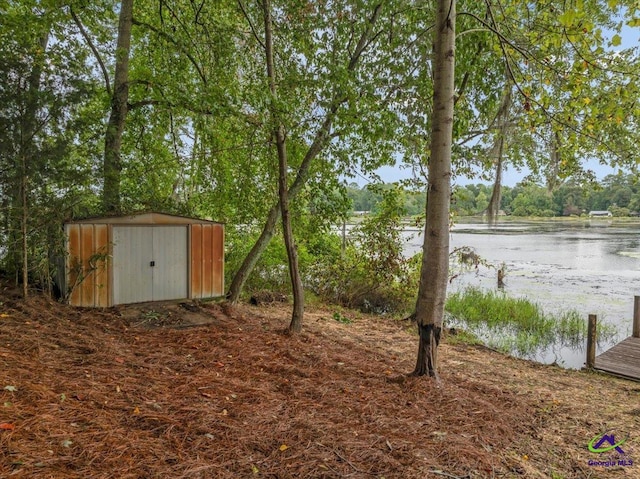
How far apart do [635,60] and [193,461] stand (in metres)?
6.92

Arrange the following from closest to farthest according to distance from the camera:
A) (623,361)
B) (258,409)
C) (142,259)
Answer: (258,409) → (142,259) → (623,361)

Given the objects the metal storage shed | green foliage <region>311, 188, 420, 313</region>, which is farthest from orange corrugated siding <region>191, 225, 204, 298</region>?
green foliage <region>311, 188, 420, 313</region>

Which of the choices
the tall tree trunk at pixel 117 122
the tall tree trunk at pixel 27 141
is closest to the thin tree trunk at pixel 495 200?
the tall tree trunk at pixel 117 122

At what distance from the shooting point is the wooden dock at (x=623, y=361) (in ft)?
19.5

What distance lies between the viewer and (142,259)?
6039 millimetres

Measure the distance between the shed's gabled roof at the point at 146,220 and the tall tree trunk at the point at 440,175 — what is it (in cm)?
421

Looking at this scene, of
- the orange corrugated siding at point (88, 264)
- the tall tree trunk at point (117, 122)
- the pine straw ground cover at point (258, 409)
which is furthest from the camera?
the tall tree trunk at point (117, 122)

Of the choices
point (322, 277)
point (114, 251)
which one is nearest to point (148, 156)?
point (114, 251)

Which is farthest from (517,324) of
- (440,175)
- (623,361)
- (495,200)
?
(440,175)

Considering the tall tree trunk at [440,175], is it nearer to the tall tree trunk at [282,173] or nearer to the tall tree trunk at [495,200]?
the tall tree trunk at [495,200]

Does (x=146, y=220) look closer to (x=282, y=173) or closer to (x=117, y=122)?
(x=117, y=122)

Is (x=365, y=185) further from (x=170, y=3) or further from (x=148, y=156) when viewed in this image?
(x=170, y=3)

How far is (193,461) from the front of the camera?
2.10 m

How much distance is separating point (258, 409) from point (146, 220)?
13.8 feet
